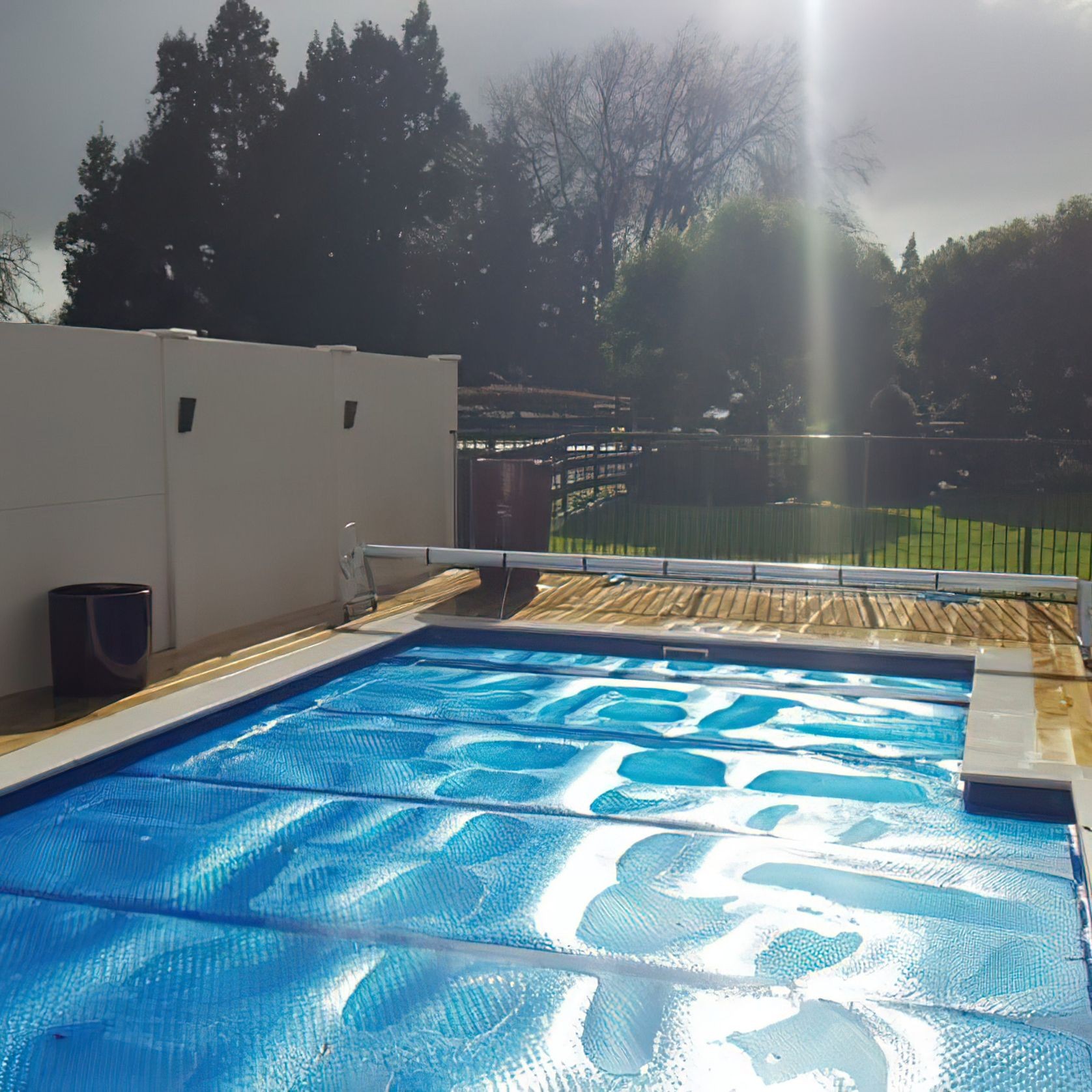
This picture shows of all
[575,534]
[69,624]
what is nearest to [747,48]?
[575,534]

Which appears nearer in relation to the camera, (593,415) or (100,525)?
(100,525)

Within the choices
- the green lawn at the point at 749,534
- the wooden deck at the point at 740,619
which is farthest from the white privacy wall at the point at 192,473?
the green lawn at the point at 749,534

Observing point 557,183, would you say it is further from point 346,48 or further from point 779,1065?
point 779,1065

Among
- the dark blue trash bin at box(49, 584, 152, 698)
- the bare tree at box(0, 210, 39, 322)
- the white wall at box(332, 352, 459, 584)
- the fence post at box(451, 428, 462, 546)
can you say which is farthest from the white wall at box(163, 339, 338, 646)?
the bare tree at box(0, 210, 39, 322)

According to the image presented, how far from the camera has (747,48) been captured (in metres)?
38.0

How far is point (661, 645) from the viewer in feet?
26.1

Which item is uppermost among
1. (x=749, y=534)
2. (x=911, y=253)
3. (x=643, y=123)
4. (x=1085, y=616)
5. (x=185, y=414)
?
(x=643, y=123)

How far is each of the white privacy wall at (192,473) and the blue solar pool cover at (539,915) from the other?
4.91ft

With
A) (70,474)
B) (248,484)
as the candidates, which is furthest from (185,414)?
(70,474)

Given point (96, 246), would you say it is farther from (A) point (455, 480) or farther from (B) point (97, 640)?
(B) point (97, 640)

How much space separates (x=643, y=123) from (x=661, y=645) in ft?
115

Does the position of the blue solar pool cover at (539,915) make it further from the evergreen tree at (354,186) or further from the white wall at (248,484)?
the evergreen tree at (354,186)

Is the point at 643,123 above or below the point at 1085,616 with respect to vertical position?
above

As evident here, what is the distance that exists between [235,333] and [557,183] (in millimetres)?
14745
